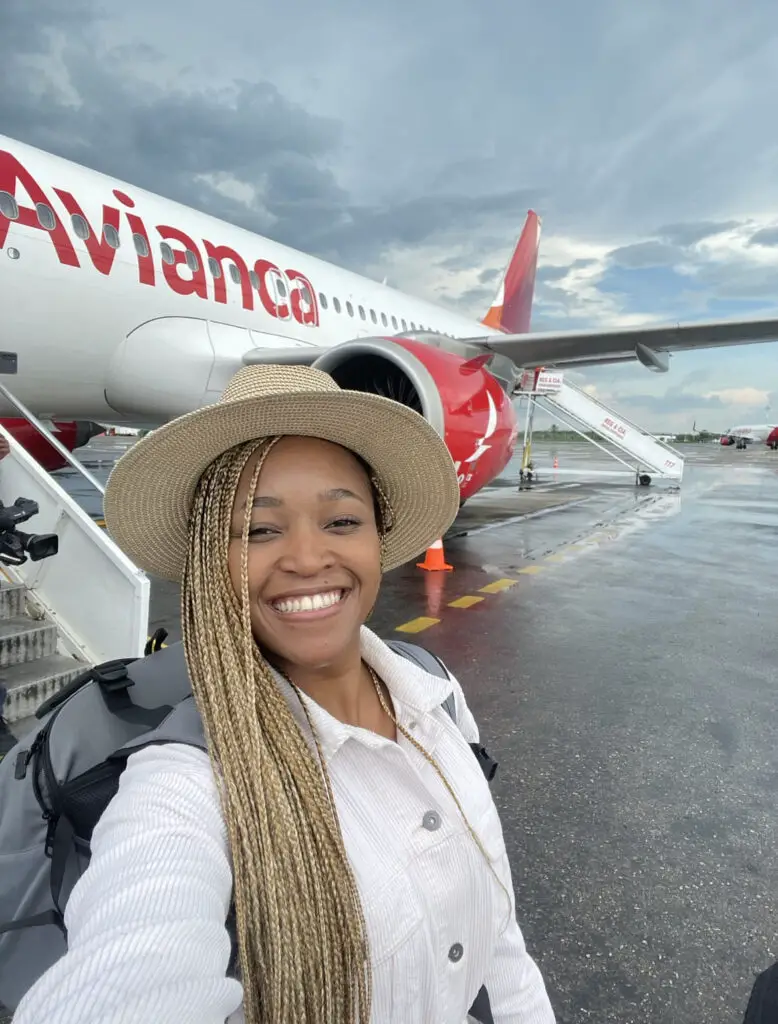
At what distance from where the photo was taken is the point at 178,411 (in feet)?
20.1

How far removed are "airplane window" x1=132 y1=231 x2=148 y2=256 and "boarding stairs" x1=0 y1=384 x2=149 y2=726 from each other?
2.87 meters

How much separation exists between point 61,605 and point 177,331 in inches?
140

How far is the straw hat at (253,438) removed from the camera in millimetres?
995

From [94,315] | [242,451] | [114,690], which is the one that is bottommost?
[114,690]

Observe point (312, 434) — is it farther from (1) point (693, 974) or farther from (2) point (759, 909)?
(2) point (759, 909)

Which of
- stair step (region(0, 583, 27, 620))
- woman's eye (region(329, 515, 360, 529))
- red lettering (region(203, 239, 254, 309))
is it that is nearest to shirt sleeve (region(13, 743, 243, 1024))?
woman's eye (region(329, 515, 360, 529))

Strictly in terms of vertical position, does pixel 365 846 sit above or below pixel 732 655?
above

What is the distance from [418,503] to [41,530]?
8.85ft

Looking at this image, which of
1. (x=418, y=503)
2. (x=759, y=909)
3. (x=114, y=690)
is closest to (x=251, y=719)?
(x=114, y=690)

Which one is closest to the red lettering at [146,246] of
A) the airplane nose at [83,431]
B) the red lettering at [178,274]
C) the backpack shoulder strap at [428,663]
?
the red lettering at [178,274]

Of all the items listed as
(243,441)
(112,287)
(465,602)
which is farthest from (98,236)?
(243,441)

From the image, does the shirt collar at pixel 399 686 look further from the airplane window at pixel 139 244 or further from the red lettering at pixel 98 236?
the airplane window at pixel 139 244

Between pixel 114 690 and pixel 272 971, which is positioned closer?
pixel 272 971

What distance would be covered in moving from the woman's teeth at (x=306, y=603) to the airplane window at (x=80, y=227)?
528cm
